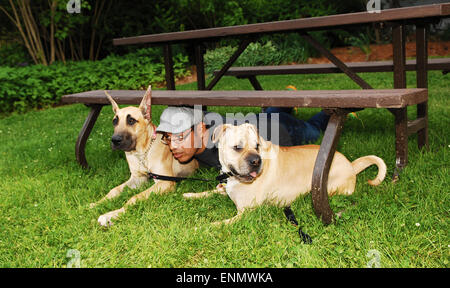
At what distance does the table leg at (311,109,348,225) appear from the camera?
2555 millimetres

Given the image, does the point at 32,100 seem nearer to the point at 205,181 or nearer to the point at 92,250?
the point at 205,181

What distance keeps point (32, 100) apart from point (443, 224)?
339 inches

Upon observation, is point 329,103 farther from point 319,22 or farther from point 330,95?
point 319,22

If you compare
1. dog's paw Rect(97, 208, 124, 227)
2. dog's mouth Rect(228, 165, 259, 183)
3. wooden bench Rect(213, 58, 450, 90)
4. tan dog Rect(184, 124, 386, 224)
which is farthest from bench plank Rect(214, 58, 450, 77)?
dog's paw Rect(97, 208, 124, 227)

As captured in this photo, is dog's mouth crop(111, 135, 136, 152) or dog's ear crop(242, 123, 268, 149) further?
dog's mouth crop(111, 135, 136, 152)

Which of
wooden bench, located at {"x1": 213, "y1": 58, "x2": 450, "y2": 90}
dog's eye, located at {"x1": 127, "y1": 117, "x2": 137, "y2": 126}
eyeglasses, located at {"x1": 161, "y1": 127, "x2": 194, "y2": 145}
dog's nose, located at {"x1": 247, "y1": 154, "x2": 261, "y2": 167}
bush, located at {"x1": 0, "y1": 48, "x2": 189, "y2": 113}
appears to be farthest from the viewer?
bush, located at {"x1": 0, "y1": 48, "x2": 189, "y2": 113}

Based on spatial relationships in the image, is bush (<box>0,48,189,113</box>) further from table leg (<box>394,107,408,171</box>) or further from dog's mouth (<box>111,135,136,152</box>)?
table leg (<box>394,107,408,171</box>)

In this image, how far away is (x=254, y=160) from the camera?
2635mm

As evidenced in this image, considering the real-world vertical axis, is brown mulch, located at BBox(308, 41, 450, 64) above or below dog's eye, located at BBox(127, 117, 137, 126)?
above

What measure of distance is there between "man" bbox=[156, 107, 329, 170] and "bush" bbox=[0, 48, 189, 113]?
6141 millimetres

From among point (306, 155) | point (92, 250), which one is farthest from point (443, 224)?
point (92, 250)

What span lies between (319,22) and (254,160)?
1.67m

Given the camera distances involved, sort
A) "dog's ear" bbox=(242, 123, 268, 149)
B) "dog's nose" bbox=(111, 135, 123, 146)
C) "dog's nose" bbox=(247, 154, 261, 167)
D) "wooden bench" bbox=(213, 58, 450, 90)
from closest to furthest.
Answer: "dog's nose" bbox=(247, 154, 261, 167), "dog's ear" bbox=(242, 123, 268, 149), "dog's nose" bbox=(111, 135, 123, 146), "wooden bench" bbox=(213, 58, 450, 90)

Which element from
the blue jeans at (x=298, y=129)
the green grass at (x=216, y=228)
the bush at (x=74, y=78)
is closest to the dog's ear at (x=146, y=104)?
the green grass at (x=216, y=228)
